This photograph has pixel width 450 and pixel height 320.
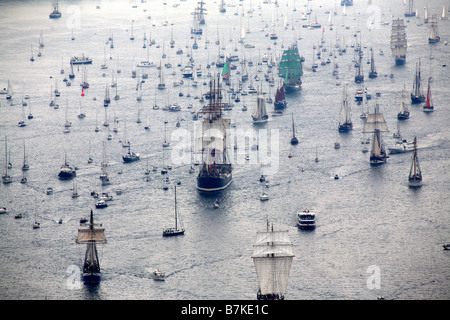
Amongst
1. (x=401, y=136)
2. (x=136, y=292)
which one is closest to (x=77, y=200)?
(x=136, y=292)

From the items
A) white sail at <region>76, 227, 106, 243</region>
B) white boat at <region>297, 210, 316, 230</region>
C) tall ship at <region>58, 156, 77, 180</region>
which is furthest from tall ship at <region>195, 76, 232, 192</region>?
white sail at <region>76, 227, 106, 243</region>

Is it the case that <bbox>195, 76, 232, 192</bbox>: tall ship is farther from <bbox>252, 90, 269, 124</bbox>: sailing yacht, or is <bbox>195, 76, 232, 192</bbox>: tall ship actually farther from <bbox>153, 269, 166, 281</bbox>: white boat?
<bbox>153, 269, 166, 281</bbox>: white boat

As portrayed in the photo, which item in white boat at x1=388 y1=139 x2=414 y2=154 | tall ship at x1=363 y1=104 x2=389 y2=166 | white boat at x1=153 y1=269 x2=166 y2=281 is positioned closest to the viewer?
white boat at x1=153 y1=269 x2=166 y2=281

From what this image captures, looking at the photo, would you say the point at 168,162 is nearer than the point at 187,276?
No

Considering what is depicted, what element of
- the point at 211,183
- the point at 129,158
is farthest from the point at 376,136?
the point at 129,158
